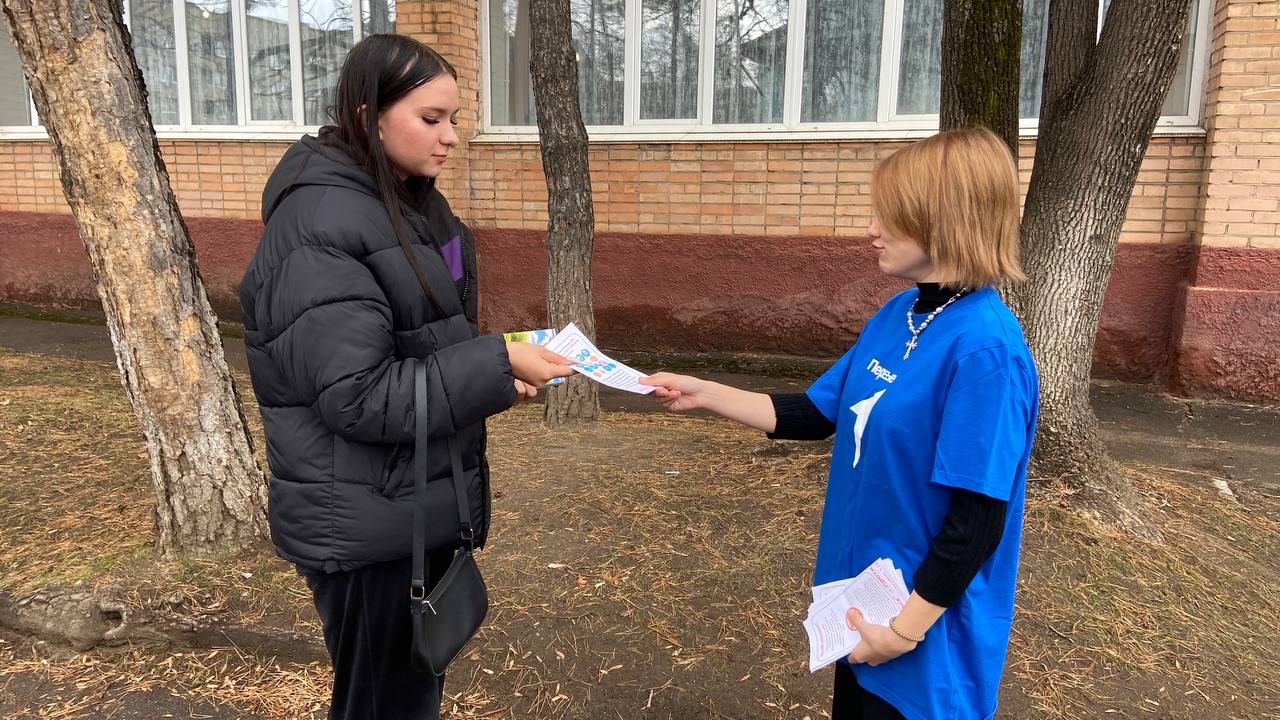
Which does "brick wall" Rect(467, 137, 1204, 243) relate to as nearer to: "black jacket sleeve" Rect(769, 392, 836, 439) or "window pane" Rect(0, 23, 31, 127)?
"black jacket sleeve" Rect(769, 392, 836, 439)

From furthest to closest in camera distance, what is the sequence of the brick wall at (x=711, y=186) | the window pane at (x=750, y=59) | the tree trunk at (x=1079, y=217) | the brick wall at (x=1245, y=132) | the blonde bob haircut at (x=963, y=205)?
1. the window pane at (x=750, y=59)
2. the brick wall at (x=711, y=186)
3. the brick wall at (x=1245, y=132)
4. the tree trunk at (x=1079, y=217)
5. the blonde bob haircut at (x=963, y=205)

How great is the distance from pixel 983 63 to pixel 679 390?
2.55 meters

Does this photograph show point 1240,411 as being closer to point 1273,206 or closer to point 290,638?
point 1273,206

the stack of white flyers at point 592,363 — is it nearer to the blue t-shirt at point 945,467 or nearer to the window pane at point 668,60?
the blue t-shirt at point 945,467

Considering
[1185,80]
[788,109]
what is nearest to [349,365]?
[788,109]

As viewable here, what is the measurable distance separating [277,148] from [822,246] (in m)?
5.62

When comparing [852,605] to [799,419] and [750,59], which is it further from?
[750,59]

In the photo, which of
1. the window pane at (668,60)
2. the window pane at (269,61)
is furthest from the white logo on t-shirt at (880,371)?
the window pane at (269,61)

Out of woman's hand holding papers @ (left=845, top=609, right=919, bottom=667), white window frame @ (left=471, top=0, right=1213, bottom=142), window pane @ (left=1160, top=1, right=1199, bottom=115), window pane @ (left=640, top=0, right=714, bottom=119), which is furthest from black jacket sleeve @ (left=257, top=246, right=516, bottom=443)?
window pane @ (left=1160, top=1, right=1199, bottom=115)

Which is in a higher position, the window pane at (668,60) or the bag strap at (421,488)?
the window pane at (668,60)

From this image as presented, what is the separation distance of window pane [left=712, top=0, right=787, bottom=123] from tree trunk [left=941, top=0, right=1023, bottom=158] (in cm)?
406

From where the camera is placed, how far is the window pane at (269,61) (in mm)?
9312

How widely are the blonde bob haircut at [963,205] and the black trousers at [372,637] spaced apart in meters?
1.28

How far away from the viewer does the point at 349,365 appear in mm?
1679
